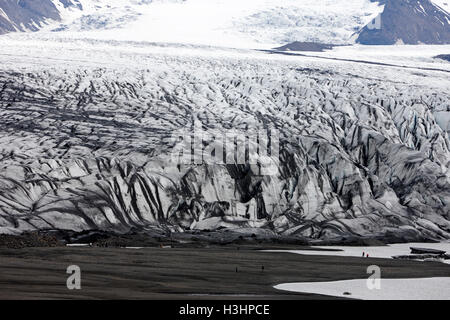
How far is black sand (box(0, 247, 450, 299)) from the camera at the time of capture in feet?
98.1

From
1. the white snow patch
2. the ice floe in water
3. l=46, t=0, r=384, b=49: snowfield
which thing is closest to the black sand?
the ice floe in water

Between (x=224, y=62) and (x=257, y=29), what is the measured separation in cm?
6296

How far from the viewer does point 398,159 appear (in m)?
78.3

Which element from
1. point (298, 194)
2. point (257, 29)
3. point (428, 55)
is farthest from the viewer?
point (257, 29)

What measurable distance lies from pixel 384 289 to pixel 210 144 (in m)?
42.4

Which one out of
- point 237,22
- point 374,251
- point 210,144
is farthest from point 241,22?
point 374,251

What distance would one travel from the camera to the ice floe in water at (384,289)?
3188cm

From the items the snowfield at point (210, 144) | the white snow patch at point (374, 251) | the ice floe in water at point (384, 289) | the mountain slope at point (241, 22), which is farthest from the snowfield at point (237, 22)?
the ice floe in water at point (384, 289)

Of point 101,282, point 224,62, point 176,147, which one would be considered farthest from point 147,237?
point 224,62

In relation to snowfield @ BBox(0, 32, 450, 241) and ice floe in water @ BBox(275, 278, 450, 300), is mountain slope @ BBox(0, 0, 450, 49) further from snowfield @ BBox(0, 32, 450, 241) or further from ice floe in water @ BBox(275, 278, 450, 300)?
ice floe in water @ BBox(275, 278, 450, 300)

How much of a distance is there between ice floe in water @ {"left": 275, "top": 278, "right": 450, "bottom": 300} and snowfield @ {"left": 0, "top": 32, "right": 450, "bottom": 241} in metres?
26.9
